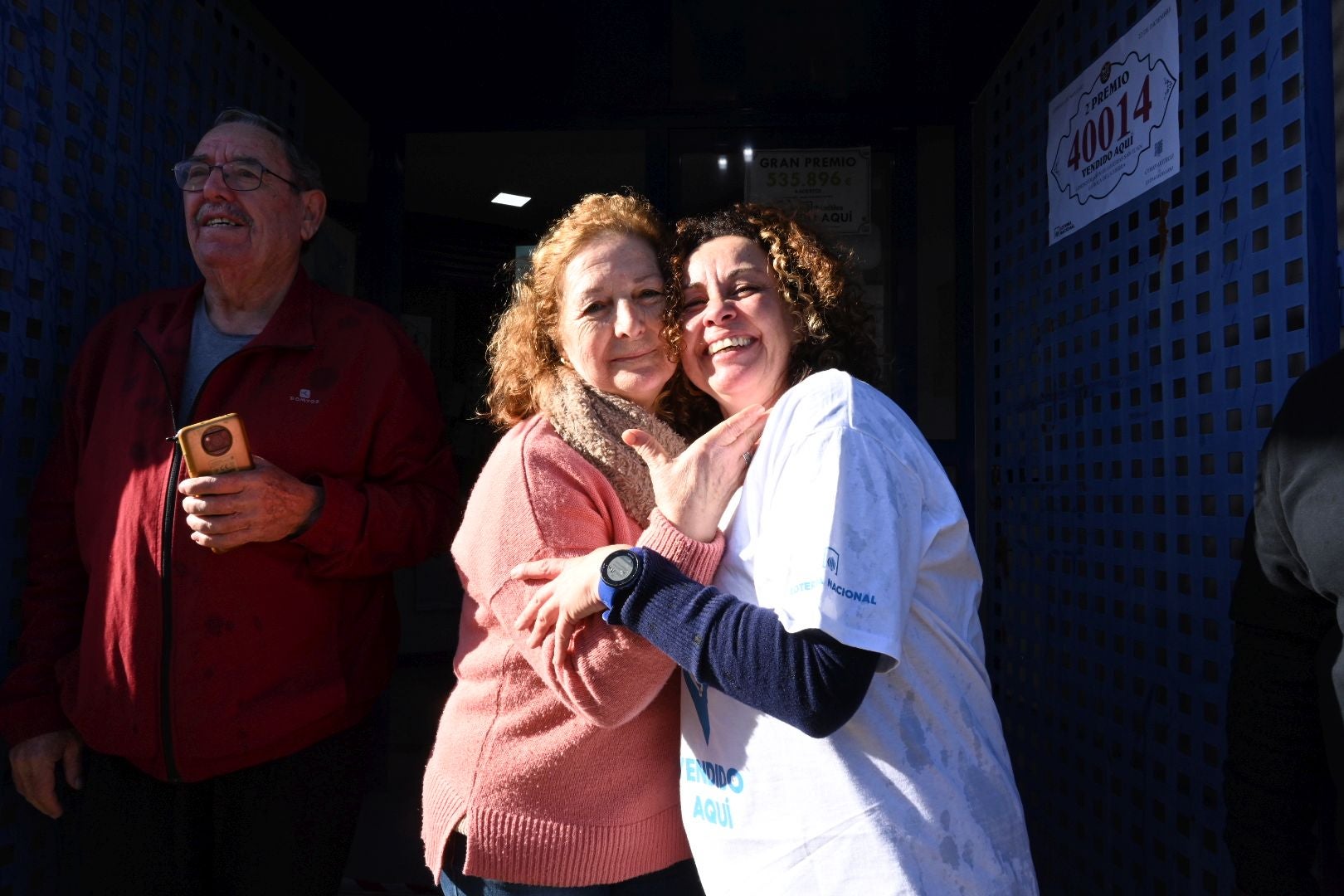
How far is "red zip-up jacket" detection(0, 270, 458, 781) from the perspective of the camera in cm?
188

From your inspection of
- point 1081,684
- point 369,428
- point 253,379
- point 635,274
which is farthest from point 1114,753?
point 253,379

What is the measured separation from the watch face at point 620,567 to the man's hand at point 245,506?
33.7 inches

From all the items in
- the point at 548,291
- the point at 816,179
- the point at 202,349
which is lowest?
the point at 202,349

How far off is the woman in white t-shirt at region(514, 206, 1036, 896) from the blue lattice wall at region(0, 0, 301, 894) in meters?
1.39

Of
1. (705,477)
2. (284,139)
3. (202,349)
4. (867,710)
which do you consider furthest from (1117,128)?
(202,349)

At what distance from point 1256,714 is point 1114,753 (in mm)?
720

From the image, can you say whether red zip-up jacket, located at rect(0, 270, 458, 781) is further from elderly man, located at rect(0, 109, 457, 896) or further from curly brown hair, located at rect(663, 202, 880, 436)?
curly brown hair, located at rect(663, 202, 880, 436)

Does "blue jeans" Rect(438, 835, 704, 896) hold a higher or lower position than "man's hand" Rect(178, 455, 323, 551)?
lower

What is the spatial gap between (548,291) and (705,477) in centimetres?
69

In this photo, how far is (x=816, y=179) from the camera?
3393 millimetres

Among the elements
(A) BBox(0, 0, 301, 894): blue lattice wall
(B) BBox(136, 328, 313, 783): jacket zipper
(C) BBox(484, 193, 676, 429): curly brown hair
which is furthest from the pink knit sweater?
(A) BBox(0, 0, 301, 894): blue lattice wall

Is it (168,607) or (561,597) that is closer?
(561,597)

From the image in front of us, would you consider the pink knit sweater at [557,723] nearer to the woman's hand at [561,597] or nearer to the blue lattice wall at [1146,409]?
the woman's hand at [561,597]

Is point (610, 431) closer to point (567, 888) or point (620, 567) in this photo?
point (620, 567)
